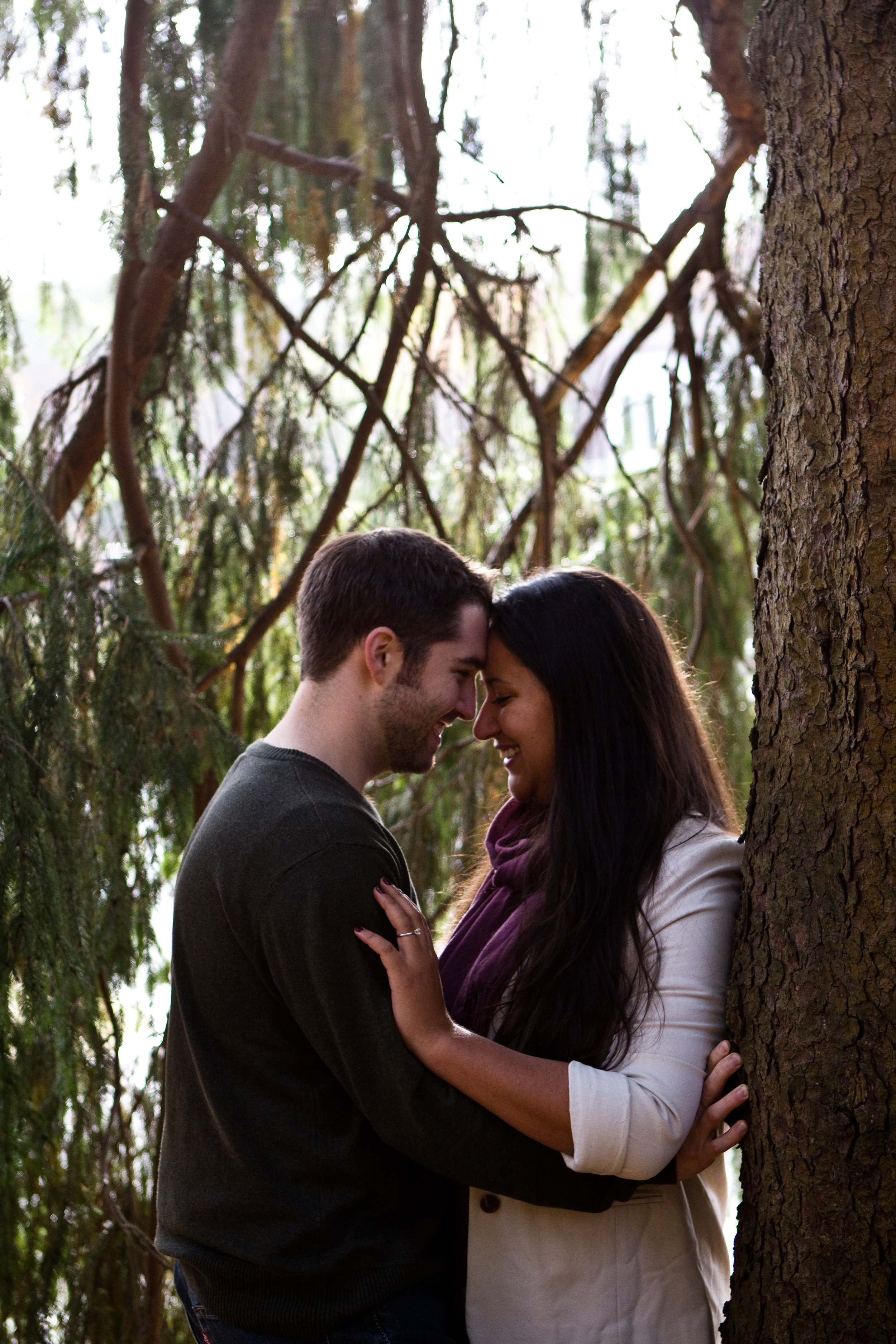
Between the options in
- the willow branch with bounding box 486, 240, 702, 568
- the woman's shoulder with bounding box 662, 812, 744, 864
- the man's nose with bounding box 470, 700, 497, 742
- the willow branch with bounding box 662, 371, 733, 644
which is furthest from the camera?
the willow branch with bounding box 662, 371, 733, 644

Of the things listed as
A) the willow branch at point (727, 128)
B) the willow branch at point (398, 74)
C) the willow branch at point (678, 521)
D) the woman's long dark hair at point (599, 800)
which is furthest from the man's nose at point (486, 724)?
the willow branch at point (678, 521)

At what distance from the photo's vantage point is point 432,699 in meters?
1.63

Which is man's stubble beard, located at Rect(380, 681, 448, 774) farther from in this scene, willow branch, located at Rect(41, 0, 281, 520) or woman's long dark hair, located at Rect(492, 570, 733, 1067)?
willow branch, located at Rect(41, 0, 281, 520)

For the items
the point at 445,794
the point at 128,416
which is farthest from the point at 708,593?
the point at 128,416

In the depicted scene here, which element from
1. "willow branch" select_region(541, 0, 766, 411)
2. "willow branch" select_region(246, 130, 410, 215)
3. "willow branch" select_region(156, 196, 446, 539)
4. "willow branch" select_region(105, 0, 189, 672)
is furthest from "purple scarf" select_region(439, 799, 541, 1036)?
"willow branch" select_region(246, 130, 410, 215)

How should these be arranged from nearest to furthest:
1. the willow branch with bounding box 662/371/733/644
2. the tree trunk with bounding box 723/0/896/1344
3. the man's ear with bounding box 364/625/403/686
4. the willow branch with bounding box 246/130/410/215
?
the tree trunk with bounding box 723/0/896/1344 < the man's ear with bounding box 364/625/403/686 < the willow branch with bounding box 246/130/410/215 < the willow branch with bounding box 662/371/733/644

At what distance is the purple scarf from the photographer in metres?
1.55

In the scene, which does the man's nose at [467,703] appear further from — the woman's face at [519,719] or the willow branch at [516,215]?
the willow branch at [516,215]

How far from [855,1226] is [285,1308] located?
62cm

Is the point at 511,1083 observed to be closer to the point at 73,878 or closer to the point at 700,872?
the point at 700,872

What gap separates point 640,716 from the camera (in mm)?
1636

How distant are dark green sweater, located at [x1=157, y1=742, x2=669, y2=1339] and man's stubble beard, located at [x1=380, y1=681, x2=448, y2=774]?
130 mm

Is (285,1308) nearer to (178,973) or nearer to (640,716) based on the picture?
(178,973)

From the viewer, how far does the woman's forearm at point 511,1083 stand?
4.33 feet
